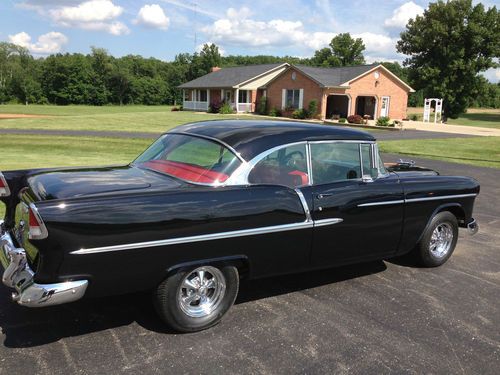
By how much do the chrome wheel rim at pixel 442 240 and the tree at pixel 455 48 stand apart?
48269 millimetres

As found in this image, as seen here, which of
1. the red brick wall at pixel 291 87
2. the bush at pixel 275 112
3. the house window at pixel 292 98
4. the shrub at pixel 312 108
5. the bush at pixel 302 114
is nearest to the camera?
the shrub at pixel 312 108

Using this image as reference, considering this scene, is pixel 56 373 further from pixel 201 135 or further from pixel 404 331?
pixel 404 331

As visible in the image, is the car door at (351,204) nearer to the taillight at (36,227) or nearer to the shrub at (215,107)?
the taillight at (36,227)

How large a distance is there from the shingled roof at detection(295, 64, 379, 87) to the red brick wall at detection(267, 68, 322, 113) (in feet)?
1.97

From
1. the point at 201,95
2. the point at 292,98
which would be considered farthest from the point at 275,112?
the point at 201,95

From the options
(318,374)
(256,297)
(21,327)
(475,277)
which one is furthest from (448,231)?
(21,327)

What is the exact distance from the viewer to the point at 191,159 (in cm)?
422

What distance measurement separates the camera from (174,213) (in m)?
3.27

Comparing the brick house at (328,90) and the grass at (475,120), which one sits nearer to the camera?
the brick house at (328,90)

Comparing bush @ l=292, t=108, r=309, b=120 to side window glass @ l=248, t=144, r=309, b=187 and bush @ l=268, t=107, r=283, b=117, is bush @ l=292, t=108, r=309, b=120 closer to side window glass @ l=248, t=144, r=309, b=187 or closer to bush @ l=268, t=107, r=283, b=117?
bush @ l=268, t=107, r=283, b=117

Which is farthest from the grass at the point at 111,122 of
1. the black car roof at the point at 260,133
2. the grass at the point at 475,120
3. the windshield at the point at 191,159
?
the grass at the point at 475,120

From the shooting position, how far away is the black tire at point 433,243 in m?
5.04

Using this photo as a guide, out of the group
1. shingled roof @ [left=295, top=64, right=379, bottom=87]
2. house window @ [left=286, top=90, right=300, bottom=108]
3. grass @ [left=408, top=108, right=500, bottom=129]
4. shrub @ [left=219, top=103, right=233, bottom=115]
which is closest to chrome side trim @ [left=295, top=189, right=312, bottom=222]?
shingled roof @ [left=295, top=64, right=379, bottom=87]

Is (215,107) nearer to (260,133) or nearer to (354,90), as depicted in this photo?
(354,90)
